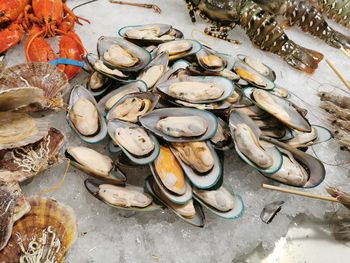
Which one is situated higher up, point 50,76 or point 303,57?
point 303,57

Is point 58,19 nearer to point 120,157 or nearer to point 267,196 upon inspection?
point 120,157

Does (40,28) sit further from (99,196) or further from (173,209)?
(173,209)

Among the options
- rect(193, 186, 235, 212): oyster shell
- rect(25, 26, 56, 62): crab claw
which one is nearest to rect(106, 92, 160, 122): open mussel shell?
rect(193, 186, 235, 212): oyster shell

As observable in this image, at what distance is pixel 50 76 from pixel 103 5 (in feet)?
2.69

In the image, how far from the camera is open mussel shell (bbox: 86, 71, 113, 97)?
164 centimetres

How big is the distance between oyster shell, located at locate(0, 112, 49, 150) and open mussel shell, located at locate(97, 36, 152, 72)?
398mm

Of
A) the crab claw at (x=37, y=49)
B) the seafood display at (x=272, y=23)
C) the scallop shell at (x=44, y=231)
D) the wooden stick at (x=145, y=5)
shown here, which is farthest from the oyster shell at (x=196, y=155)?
the wooden stick at (x=145, y=5)

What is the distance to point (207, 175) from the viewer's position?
53.1 inches

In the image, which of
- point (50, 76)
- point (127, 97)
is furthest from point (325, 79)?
point (50, 76)

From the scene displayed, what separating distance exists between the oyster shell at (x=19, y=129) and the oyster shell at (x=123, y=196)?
0.32m

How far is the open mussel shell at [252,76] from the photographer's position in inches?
65.4

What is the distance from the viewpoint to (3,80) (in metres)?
1.57

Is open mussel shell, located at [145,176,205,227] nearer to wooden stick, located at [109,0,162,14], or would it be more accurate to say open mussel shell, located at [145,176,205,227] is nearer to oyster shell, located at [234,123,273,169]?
oyster shell, located at [234,123,273,169]

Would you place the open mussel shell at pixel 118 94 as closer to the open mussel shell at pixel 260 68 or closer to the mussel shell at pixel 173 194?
the mussel shell at pixel 173 194
